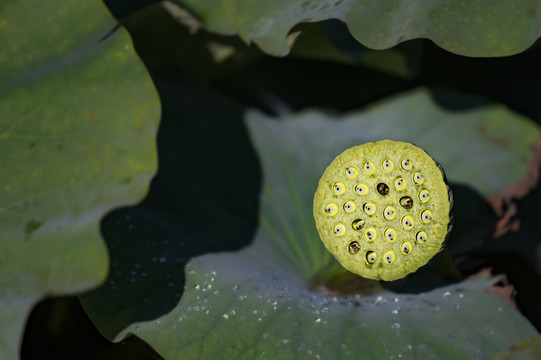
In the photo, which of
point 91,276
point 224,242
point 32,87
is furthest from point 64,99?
point 224,242

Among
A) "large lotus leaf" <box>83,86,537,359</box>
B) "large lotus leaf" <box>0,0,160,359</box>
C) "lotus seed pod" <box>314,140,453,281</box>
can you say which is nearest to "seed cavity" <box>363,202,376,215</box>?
"lotus seed pod" <box>314,140,453,281</box>

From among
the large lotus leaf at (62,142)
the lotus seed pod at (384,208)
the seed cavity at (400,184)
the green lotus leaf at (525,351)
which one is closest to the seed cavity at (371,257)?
the lotus seed pod at (384,208)

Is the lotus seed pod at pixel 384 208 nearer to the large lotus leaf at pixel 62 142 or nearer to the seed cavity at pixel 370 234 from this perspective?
the seed cavity at pixel 370 234

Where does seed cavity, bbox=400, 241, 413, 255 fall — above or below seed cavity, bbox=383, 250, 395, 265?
above

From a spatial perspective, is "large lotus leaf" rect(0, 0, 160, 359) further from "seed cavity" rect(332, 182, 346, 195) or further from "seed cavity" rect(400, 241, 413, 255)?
"seed cavity" rect(400, 241, 413, 255)

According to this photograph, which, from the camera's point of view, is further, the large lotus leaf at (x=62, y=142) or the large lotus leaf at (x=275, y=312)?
the large lotus leaf at (x=275, y=312)

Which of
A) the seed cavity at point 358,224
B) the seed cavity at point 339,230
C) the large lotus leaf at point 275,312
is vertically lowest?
the large lotus leaf at point 275,312

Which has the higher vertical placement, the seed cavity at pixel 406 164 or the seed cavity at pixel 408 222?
the seed cavity at pixel 406 164
